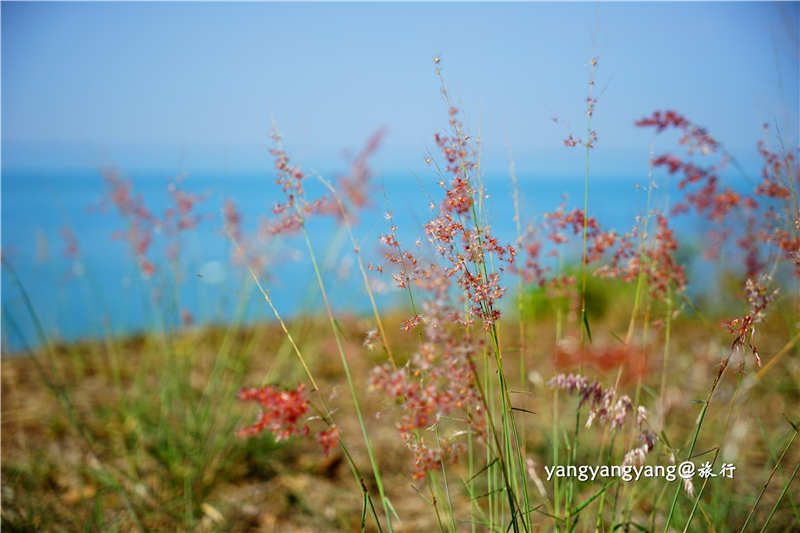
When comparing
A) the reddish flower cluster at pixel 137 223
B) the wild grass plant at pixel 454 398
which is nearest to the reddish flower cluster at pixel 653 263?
the wild grass plant at pixel 454 398

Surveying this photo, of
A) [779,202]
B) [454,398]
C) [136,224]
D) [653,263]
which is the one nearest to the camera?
[454,398]

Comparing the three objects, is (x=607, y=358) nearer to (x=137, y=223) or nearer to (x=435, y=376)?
(x=435, y=376)

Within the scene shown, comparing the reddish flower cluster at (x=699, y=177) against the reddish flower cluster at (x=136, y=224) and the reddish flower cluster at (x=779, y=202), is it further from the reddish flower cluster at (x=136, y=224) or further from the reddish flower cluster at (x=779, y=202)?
the reddish flower cluster at (x=136, y=224)

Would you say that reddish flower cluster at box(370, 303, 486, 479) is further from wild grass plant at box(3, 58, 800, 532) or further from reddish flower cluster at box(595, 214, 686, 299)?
reddish flower cluster at box(595, 214, 686, 299)

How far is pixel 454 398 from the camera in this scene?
967 mm

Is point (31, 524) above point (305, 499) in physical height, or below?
above

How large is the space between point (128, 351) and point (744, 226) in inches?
158

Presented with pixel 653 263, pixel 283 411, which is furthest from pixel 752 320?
pixel 283 411

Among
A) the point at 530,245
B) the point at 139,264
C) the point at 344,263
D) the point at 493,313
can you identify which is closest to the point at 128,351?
the point at 139,264

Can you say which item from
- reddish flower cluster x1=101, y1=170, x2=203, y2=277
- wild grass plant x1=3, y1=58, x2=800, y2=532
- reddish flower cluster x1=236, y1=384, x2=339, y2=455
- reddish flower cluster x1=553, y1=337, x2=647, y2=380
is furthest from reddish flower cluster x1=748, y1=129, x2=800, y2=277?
reddish flower cluster x1=101, y1=170, x2=203, y2=277

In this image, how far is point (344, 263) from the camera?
264cm

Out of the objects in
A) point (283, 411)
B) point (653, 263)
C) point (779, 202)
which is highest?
point (779, 202)

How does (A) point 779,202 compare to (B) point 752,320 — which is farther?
(A) point 779,202

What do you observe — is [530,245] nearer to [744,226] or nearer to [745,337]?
[745,337]
